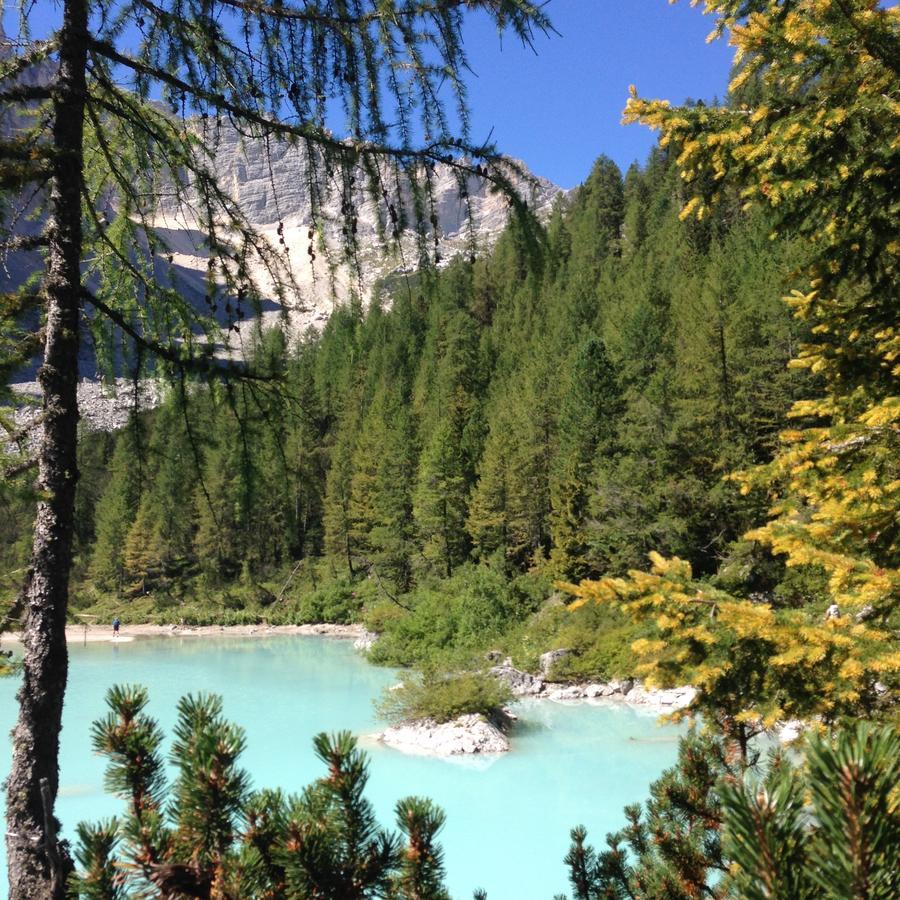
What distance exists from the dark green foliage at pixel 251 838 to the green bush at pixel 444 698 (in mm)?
13486

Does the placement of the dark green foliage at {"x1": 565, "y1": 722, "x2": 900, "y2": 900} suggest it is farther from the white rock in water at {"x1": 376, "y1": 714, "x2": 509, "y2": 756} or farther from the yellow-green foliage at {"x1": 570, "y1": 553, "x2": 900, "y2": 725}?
the white rock in water at {"x1": 376, "y1": 714, "x2": 509, "y2": 756}


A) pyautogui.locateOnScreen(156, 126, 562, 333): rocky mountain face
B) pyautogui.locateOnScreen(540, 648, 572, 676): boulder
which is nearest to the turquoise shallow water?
pyautogui.locateOnScreen(540, 648, 572, 676): boulder

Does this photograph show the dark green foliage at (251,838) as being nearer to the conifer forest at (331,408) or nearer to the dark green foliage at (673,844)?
the conifer forest at (331,408)

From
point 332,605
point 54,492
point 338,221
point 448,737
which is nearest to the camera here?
point 54,492

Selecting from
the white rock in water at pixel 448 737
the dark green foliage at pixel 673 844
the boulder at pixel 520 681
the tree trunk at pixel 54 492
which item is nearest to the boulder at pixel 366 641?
the boulder at pixel 520 681

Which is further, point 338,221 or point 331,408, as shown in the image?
point 331,408

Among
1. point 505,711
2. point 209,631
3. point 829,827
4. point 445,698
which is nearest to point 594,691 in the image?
point 505,711

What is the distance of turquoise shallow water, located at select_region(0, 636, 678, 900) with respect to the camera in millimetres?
9289

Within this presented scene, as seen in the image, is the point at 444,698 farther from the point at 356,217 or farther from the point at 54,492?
the point at 356,217

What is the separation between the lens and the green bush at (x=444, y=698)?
1423 cm

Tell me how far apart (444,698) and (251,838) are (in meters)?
13.7

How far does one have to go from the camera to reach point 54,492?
2213mm

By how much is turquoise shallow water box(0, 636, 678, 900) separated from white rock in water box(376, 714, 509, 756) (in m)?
0.38

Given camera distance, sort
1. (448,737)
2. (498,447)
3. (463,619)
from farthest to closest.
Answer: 1. (498,447)
2. (463,619)
3. (448,737)
